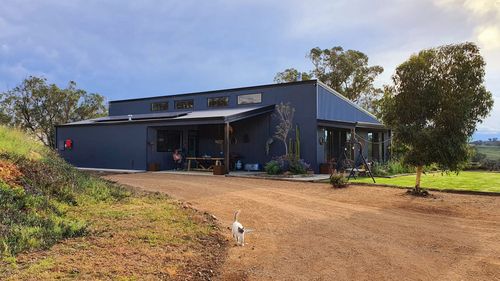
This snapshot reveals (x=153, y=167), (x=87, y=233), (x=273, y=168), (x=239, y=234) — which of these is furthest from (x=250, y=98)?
(x=87, y=233)

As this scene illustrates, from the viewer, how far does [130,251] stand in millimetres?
4500

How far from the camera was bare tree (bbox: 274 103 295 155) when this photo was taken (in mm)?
17375

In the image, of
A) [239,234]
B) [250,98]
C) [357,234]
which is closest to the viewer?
[239,234]

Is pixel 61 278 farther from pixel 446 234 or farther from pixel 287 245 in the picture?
pixel 446 234

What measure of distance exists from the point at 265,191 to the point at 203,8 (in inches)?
282

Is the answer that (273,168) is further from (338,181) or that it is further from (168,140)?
(168,140)

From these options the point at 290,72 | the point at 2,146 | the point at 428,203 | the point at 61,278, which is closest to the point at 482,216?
A: the point at 428,203

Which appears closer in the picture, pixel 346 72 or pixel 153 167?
pixel 153 167

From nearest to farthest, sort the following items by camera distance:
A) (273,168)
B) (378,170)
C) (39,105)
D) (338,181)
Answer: (338,181), (273,168), (378,170), (39,105)

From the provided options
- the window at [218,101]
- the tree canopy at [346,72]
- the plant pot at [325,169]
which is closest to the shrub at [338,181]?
the plant pot at [325,169]

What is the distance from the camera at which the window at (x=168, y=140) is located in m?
19.6

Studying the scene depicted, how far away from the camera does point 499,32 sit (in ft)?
33.7

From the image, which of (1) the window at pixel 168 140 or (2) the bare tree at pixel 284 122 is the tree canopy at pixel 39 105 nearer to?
(1) the window at pixel 168 140

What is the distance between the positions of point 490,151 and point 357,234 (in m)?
22.6
